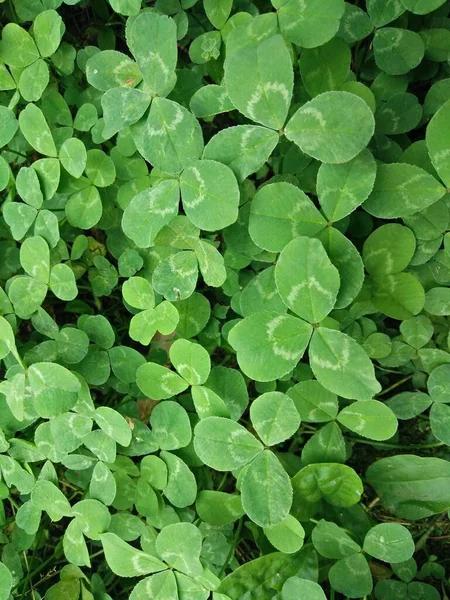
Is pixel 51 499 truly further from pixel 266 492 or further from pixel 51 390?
pixel 266 492

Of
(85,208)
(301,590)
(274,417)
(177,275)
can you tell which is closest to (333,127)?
(177,275)

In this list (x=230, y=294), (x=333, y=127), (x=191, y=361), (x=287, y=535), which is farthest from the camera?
(x=230, y=294)

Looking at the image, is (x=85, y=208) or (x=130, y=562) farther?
(x=85, y=208)

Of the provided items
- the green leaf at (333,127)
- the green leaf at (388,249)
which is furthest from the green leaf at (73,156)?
the green leaf at (388,249)

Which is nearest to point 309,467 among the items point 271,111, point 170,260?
point 170,260

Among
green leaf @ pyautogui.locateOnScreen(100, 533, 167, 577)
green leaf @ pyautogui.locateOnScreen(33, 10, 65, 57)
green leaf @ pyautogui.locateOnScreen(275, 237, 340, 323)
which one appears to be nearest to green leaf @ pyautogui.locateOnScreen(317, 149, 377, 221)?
green leaf @ pyautogui.locateOnScreen(275, 237, 340, 323)

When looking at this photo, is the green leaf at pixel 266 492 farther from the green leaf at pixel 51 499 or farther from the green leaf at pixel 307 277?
the green leaf at pixel 51 499

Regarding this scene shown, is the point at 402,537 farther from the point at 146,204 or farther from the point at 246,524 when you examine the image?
the point at 146,204

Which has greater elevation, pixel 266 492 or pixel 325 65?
pixel 325 65

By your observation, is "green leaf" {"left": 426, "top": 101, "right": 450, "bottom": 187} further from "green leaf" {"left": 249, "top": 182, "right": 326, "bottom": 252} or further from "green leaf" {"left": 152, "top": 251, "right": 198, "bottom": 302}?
"green leaf" {"left": 152, "top": 251, "right": 198, "bottom": 302}
